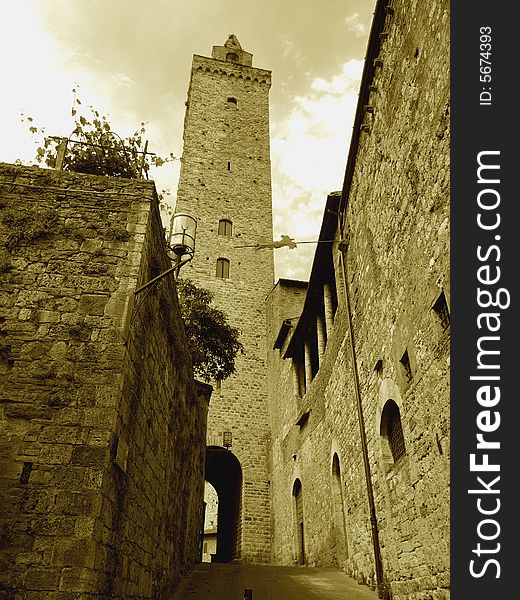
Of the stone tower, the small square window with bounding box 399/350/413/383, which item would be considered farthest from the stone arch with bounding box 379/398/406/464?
the stone tower

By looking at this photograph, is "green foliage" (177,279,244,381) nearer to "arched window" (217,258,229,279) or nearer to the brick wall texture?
the brick wall texture

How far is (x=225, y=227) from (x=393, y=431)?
1560cm

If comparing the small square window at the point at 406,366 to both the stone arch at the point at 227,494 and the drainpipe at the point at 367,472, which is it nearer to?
the drainpipe at the point at 367,472

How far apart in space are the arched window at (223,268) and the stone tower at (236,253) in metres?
0.04

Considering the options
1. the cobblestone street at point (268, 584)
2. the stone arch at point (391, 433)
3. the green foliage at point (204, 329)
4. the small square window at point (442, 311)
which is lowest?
the cobblestone street at point (268, 584)

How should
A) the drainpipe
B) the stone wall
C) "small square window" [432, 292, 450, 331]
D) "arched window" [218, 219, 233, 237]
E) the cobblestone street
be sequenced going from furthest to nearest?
"arched window" [218, 219, 233, 237]
the cobblestone street
the drainpipe
"small square window" [432, 292, 450, 331]
the stone wall

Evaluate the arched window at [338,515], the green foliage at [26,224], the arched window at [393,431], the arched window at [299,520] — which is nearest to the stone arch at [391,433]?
the arched window at [393,431]

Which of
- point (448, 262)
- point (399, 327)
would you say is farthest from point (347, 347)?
point (448, 262)

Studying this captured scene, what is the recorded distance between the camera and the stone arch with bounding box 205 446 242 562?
16.3 meters

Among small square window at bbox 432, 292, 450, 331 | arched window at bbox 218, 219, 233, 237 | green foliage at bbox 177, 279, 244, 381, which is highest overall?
arched window at bbox 218, 219, 233, 237

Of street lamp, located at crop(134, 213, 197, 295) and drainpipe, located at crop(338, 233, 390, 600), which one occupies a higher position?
street lamp, located at crop(134, 213, 197, 295)

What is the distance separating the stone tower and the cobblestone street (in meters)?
6.54

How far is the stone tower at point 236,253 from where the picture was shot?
1628cm

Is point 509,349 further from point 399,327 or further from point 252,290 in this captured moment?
point 252,290
